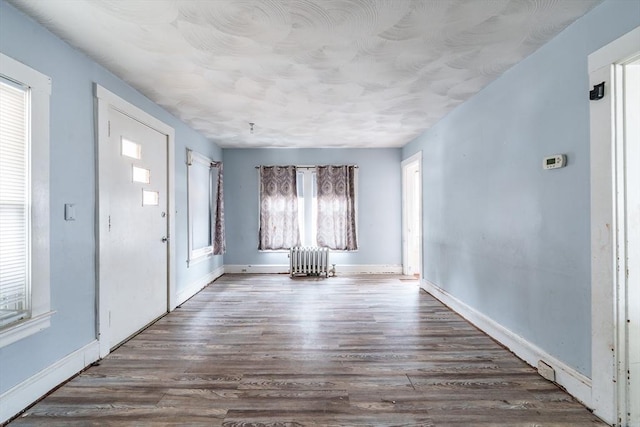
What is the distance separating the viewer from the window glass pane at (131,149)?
3.09 metres

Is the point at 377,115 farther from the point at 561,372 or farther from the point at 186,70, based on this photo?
the point at 561,372

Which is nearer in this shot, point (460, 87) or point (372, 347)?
point (372, 347)

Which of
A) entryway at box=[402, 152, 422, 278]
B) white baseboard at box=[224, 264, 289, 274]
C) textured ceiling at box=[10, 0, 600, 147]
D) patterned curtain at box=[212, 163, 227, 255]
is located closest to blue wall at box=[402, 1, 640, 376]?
textured ceiling at box=[10, 0, 600, 147]

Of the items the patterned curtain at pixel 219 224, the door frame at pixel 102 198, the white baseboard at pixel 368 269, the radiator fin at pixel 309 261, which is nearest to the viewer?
the door frame at pixel 102 198

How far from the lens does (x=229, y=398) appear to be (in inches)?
84.0

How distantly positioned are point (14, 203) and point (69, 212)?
406mm

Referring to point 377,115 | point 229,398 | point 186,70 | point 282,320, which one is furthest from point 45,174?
point 377,115

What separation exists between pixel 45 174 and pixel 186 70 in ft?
4.43

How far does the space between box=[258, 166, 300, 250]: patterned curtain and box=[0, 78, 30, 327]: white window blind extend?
4.30 metres

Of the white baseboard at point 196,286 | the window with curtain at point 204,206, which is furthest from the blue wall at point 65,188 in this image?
the window with curtain at point 204,206

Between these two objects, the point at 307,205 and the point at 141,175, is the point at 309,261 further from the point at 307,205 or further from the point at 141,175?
the point at 141,175

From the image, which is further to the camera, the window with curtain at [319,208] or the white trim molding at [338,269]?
the white trim molding at [338,269]

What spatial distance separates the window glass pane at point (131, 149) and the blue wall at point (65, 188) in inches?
17.7

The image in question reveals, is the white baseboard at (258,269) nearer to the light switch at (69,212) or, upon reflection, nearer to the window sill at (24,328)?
the light switch at (69,212)
